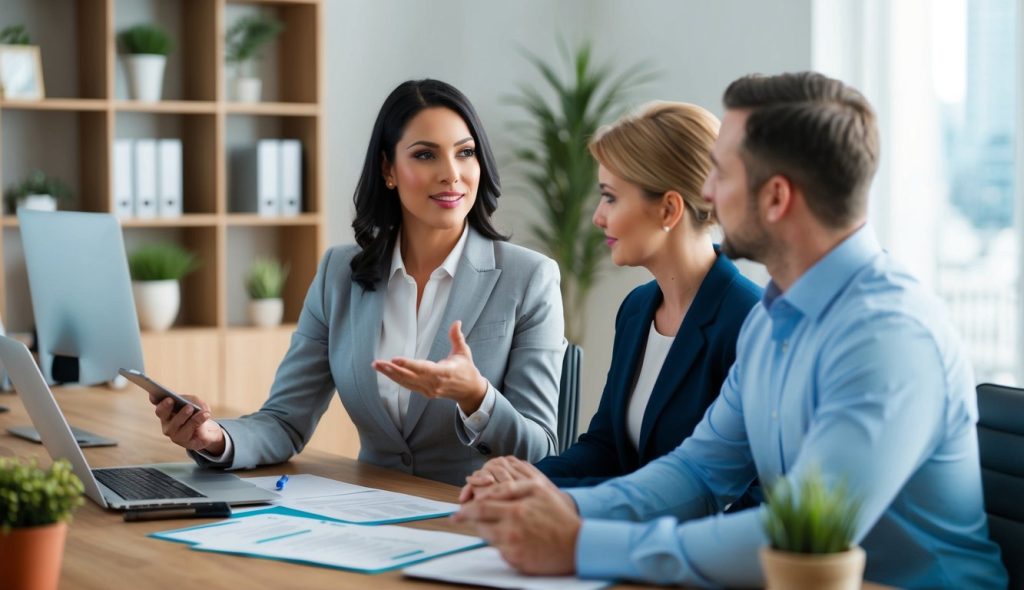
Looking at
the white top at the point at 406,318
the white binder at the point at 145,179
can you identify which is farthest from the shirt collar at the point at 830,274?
the white binder at the point at 145,179

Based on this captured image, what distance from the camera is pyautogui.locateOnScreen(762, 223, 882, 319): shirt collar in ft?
5.42

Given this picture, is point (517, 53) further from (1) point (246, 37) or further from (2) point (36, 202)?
(2) point (36, 202)

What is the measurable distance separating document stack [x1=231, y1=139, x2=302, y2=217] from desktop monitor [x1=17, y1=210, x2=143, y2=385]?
1.85 m

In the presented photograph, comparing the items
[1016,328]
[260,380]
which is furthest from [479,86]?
[1016,328]

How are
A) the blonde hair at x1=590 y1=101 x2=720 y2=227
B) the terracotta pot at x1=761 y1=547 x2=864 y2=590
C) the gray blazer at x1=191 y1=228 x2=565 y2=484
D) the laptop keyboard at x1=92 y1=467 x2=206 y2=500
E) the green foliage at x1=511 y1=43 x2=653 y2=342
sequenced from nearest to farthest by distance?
1. the terracotta pot at x1=761 y1=547 x2=864 y2=590
2. the laptop keyboard at x1=92 y1=467 x2=206 y2=500
3. the blonde hair at x1=590 y1=101 x2=720 y2=227
4. the gray blazer at x1=191 y1=228 x2=565 y2=484
5. the green foliage at x1=511 y1=43 x2=653 y2=342

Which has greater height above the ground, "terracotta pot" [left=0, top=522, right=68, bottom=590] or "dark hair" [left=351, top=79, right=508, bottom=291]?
"dark hair" [left=351, top=79, right=508, bottom=291]

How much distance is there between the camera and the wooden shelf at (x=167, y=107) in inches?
173

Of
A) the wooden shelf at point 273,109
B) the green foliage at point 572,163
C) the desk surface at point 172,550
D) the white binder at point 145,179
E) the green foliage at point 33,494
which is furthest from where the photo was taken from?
the green foliage at point 572,163

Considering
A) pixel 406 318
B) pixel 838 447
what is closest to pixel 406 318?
pixel 406 318

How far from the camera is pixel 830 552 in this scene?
49.6 inches

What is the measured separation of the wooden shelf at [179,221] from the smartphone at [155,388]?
2222 mm

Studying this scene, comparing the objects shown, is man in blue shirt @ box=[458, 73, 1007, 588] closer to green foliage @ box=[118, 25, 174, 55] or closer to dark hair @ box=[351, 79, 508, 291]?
dark hair @ box=[351, 79, 508, 291]

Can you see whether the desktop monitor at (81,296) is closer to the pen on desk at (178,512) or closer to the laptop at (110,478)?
the laptop at (110,478)

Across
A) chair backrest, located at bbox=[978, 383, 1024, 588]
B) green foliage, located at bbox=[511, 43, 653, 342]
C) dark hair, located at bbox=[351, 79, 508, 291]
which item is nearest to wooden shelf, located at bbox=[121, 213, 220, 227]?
green foliage, located at bbox=[511, 43, 653, 342]
